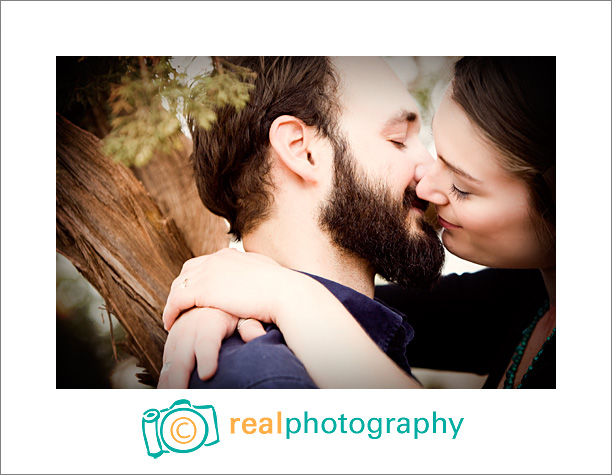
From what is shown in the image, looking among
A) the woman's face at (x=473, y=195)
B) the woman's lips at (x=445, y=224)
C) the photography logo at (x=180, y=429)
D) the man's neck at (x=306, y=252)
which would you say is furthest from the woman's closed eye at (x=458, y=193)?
the photography logo at (x=180, y=429)

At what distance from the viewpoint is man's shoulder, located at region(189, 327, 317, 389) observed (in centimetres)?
181

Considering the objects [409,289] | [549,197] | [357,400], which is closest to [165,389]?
[357,400]

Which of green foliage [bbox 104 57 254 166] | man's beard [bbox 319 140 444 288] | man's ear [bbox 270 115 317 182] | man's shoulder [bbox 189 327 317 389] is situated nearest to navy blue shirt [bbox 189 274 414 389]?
man's shoulder [bbox 189 327 317 389]

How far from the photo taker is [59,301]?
2207 mm

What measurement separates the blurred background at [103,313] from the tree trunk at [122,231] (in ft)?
0.18

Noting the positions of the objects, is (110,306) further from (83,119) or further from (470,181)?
(470,181)

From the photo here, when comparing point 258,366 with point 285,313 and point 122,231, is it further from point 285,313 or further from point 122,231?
point 122,231

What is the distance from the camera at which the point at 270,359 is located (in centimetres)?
181

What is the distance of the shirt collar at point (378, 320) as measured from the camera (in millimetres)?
2047

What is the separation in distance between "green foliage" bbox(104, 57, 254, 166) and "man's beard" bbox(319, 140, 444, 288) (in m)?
0.54

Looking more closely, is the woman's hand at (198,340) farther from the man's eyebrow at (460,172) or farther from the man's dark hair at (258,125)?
the man's eyebrow at (460,172)

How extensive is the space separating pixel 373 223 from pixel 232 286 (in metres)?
0.53

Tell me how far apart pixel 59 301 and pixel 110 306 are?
179 millimetres

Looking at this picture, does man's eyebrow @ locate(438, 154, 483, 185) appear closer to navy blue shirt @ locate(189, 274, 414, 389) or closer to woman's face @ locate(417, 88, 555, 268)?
woman's face @ locate(417, 88, 555, 268)
